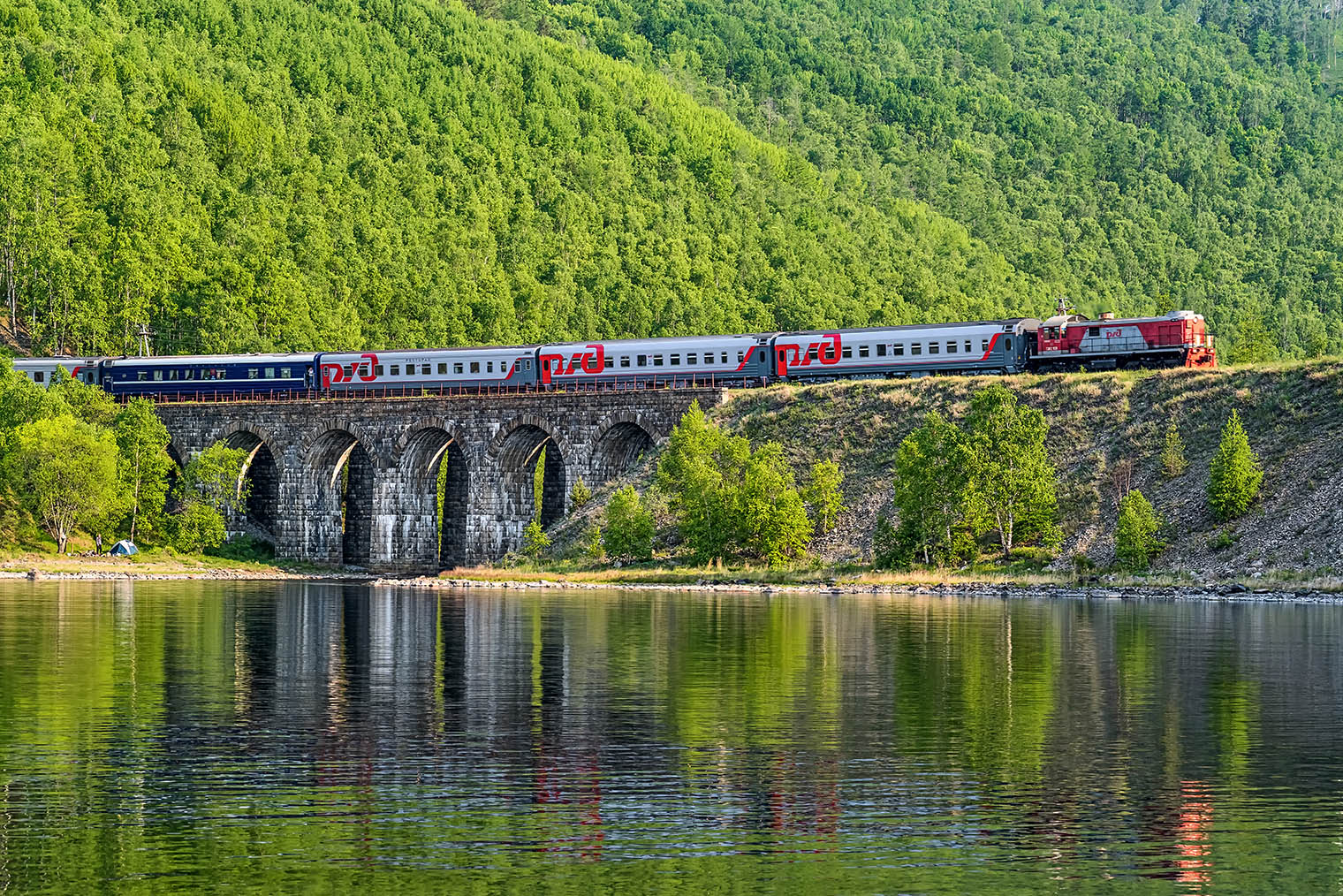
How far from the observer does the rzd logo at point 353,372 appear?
12456cm

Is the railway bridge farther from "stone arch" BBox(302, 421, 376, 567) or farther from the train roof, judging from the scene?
the train roof

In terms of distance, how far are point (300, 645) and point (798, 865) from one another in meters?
35.7

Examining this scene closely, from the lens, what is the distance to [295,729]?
1537 inches

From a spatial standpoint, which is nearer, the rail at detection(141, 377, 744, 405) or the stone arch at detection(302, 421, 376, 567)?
the rail at detection(141, 377, 744, 405)

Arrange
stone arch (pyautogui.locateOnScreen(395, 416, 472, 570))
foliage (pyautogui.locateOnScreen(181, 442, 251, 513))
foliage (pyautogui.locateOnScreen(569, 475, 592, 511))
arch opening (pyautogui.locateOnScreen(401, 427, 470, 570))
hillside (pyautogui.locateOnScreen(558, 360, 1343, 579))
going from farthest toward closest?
arch opening (pyautogui.locateOnScreen(401, 427, 470, 570)), stone arch (pyautogui.locateOnScreen(395, 416, 472, 570)), foliage (pyautogui.locateOnScreen(181, 442, 251, 513)), foliage (pyautogui.locateOnScreen(569, 475, 592, 511)), hillside (pyautogui.locateOnScreen(558, 360, 1343, 579))

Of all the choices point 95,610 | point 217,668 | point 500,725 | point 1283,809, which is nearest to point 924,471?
point 95,610

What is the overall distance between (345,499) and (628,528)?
105 ft

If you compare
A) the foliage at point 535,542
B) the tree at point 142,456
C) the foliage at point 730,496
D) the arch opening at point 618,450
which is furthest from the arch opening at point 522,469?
the tree at point 142,456

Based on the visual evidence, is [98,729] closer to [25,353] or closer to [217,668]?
[217,668]

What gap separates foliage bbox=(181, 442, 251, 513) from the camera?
11988 cm

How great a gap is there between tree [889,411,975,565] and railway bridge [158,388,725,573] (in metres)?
22.0

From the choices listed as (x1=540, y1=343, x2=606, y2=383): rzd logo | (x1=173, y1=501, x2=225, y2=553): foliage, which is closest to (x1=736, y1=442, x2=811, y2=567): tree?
(x1=540, y1=343, x2=606, y2=383): rzd logo

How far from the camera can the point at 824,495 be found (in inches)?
3883

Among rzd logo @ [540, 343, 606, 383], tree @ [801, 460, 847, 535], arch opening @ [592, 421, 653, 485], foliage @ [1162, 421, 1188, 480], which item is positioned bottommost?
tree @ [801, 460, 847, 535]
